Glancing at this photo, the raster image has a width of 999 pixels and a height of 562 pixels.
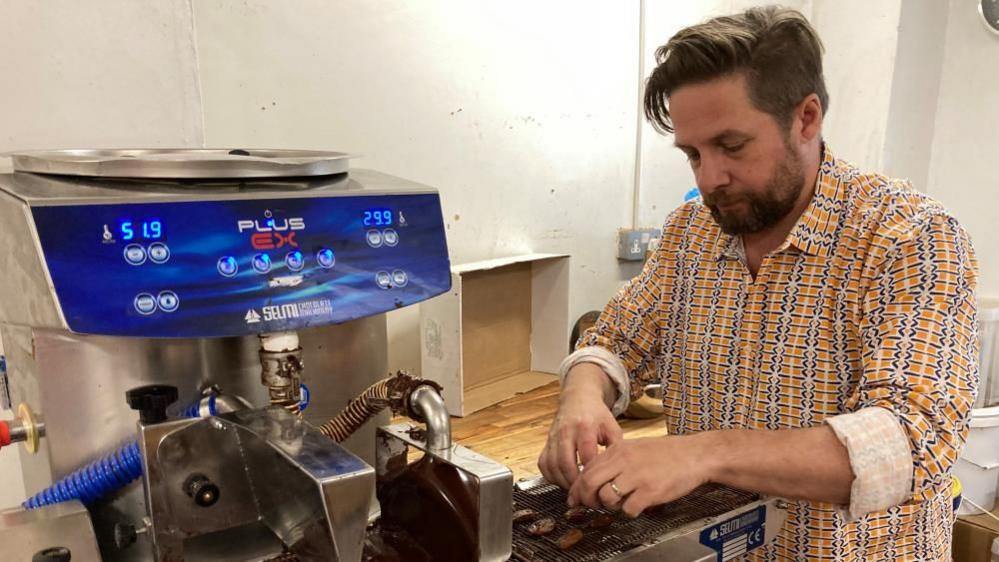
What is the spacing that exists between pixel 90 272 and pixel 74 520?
0.77ft

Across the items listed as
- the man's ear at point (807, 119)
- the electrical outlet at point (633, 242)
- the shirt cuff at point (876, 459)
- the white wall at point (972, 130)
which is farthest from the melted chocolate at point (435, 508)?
the white wall at point (972, 130)

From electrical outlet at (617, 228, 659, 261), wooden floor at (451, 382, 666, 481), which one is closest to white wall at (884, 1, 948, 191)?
electrical outlet at (617, 228, 659, 261)

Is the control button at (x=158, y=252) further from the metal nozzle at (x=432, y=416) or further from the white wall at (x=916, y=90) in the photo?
the white wall at (x=916, y=90)

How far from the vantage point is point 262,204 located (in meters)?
0.69

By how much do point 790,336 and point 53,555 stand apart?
939mm

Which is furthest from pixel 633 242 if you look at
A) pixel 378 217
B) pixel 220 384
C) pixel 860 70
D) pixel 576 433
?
pixel 220 384

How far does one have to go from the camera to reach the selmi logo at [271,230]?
26.8 inches

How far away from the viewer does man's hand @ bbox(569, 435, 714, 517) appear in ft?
2.54

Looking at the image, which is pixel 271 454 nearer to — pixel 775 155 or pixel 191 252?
pixel 191 252

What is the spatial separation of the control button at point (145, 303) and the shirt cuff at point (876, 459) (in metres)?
0.74

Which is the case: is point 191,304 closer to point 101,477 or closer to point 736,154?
point 101,477

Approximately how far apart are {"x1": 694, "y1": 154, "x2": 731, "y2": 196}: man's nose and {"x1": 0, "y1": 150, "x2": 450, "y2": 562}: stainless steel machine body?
471 mm

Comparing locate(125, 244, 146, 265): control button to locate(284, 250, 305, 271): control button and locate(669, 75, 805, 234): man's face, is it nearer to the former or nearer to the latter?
locate(284, 250, 305, 271): control button

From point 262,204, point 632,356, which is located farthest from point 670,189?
point 262,204
